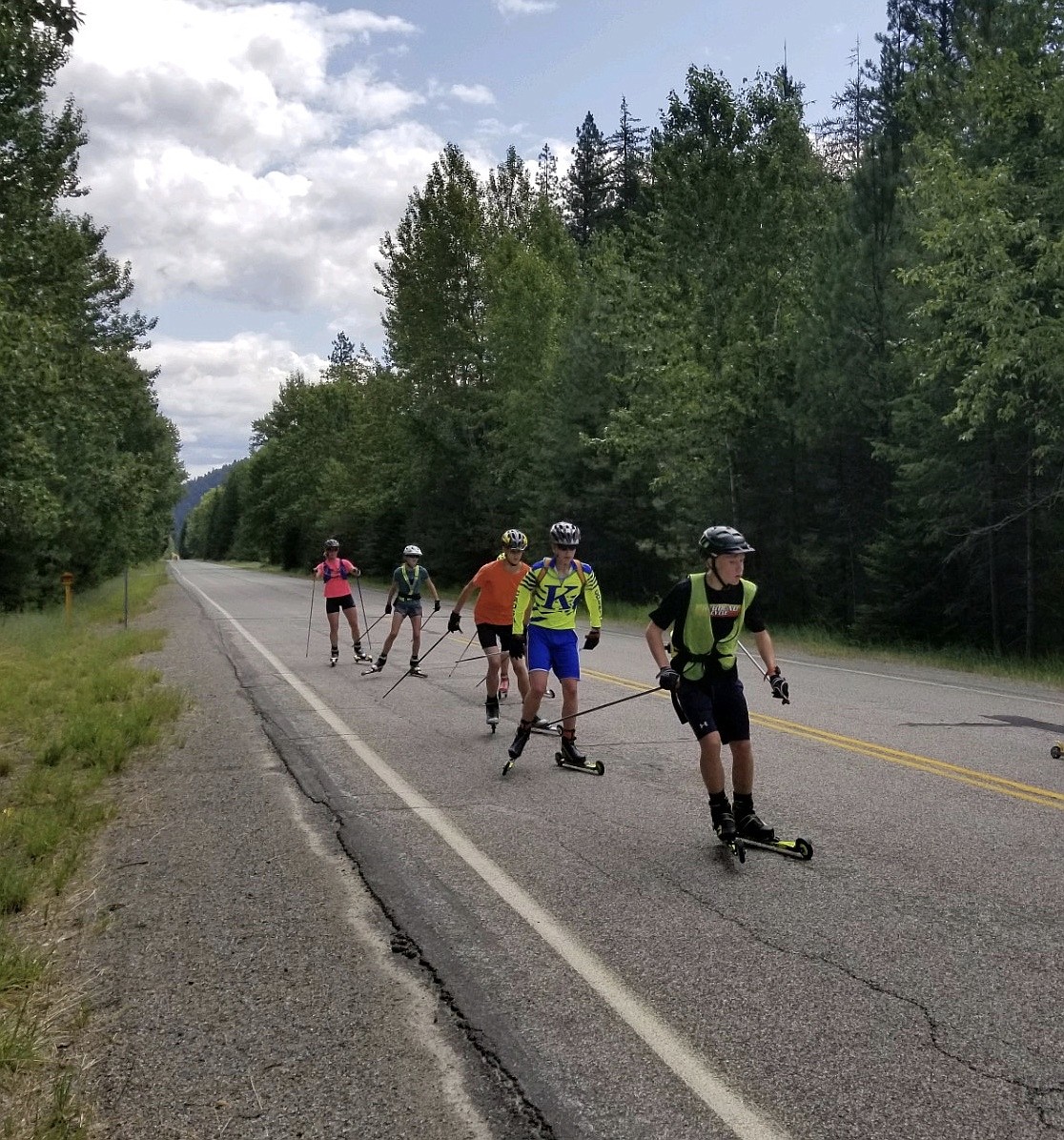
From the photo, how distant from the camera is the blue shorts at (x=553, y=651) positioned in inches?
348

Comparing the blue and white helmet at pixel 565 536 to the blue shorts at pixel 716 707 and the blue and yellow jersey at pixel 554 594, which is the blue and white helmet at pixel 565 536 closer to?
the blue and yellow jersey at pixel 554 594

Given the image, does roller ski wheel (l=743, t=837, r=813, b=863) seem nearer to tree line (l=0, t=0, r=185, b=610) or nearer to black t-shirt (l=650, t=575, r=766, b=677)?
black t-shirt (l=650, t=575, r=766, b=677)

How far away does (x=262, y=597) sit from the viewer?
37.8 metres

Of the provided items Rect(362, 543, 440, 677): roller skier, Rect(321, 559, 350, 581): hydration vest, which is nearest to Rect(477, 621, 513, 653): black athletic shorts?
Rect(362, 543, 440, 677): roller skier

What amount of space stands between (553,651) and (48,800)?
4.02 meters

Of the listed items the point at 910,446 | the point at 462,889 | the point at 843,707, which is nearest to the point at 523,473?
the point at 910,446

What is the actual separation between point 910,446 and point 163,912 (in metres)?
18.9

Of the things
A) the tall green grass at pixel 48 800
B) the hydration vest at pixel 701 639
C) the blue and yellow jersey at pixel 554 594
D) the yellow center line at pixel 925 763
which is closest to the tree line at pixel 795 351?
the yellow center line at pixel 925 763

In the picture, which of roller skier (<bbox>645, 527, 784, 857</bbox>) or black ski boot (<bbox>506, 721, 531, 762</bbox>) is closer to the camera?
roller skier (<bbox>645, 527, 784, 857</bbox>)

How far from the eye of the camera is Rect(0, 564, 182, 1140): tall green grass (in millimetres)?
3529

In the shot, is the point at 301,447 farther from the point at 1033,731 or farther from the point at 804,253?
the point at 1033,731

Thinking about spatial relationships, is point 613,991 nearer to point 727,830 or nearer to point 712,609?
point 727,830

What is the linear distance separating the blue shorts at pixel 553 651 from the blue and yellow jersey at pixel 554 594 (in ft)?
0.21

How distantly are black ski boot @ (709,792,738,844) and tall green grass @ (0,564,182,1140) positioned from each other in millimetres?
3353
